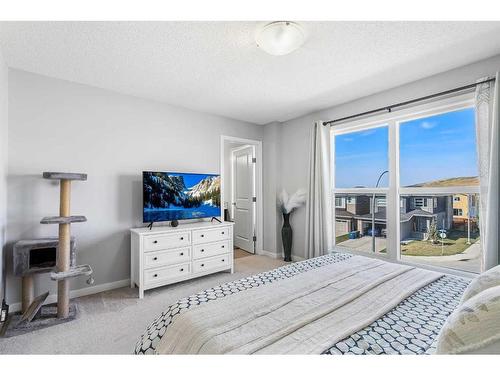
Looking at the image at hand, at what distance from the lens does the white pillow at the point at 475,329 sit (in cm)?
67

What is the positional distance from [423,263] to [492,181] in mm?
1131

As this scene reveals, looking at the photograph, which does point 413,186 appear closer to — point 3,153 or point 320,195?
point 320,195

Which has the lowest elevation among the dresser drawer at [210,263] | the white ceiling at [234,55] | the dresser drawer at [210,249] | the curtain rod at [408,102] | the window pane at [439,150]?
the dresser drawer at [210,263]

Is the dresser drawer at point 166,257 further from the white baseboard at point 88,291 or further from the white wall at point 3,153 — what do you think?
the white wall at point 3,153

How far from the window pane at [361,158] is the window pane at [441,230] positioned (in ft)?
1.54

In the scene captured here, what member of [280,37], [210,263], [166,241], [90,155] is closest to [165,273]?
[166,241]

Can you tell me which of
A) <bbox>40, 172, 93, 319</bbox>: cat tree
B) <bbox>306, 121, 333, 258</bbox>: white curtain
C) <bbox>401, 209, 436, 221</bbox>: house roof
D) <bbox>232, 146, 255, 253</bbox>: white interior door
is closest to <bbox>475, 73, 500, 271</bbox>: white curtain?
<bbox>401, 209, 436, 221</bbox>: house roof

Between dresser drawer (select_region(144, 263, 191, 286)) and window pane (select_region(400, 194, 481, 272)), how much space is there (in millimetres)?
2626

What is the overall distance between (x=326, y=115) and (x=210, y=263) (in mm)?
2664

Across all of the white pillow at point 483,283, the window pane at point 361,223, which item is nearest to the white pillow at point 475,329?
the white pillow at point 483,283

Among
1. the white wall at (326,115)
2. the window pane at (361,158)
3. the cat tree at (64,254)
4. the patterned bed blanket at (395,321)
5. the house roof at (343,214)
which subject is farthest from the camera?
the house roof at (343,214)

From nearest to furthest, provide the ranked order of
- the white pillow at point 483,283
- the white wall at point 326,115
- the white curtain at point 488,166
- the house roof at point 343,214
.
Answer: the white pillow at point 483,283 → the white curtain at point 488,166 → the white wall at point 326,115 → the house roof at point 343,214
